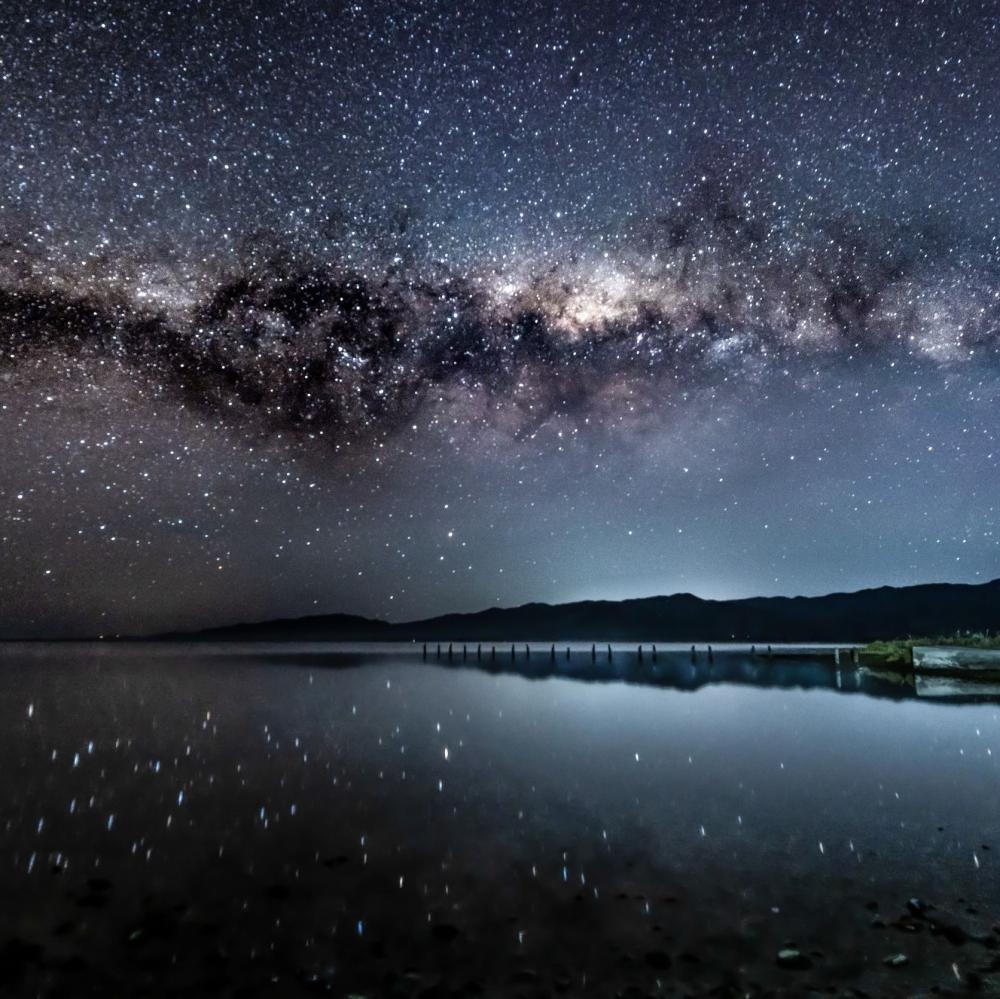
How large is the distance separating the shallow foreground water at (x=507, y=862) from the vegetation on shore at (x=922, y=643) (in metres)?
20.2

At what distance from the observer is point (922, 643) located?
45.0m

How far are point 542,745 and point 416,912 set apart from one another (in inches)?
523

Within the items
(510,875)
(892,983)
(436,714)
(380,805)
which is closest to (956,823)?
(892,983)

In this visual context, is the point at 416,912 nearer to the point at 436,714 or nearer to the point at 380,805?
the point at 380,805

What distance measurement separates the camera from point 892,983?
5812 mm

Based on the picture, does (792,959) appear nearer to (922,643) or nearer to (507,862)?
(507,862)

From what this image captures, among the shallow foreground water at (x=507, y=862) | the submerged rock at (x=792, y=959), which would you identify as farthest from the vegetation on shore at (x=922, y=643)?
the submerged rock at (x=792, y=959)

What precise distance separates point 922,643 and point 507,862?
45431mm

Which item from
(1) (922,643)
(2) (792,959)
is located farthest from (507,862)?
(1) (922,643)

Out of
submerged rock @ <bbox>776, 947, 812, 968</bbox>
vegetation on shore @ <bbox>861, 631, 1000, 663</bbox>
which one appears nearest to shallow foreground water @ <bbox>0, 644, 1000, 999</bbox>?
submerged rock @ <bbox>776, 947, 812, 968</bbox>

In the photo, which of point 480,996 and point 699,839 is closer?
point 480,996

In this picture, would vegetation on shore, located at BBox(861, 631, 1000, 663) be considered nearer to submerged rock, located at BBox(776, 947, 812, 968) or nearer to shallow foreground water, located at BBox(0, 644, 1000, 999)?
shallow foreground water, located at BBox(0, 644, 1000, 999)

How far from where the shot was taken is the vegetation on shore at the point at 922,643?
128ft

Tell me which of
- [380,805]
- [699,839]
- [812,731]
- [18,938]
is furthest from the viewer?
[812,731]
